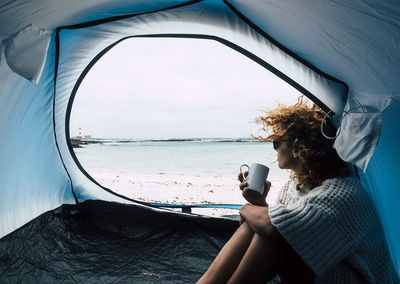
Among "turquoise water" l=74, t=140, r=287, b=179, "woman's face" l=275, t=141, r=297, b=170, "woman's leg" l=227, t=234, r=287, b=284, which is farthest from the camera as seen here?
"turquoise water" l=74, t=140, r=287, b=179

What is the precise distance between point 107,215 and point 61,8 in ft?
4.70

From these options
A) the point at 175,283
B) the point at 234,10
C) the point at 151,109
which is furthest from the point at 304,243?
the point at 151,109

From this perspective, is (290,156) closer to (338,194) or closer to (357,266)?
(338,194)

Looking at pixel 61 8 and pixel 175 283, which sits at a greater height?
pixel 61 8

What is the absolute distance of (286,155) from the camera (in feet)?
3.55

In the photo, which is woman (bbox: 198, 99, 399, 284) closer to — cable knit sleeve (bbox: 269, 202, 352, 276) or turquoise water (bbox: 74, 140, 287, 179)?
cable knit sleeve (bbox: 269, 202, 352, 276)

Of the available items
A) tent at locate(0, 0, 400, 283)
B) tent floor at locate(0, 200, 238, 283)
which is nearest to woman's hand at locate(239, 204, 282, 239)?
tent at locate(0, 0, 400, 283)

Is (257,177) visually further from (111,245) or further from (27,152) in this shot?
(27,152)

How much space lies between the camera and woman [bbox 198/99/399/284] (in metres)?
0.73

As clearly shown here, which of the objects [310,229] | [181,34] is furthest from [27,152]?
[310,229]

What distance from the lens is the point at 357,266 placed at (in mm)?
751

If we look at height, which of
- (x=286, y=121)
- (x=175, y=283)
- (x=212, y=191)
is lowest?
(x=212, y=191)

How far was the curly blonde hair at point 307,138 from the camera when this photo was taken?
0.97 m

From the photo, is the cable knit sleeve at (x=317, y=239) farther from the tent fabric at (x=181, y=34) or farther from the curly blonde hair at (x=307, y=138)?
the tent fabric at (x=181, y=34)
